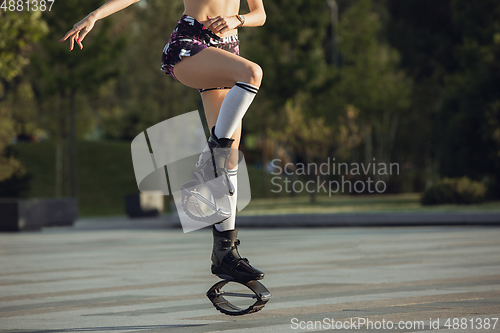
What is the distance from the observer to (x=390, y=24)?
48.2m

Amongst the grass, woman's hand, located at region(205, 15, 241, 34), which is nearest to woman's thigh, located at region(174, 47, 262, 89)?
woman's hand, located at region(205, 15, 241, 34)

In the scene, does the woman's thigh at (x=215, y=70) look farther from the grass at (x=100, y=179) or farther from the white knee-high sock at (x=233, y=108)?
the grass at (x=100, y=179)

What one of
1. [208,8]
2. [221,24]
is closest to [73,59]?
[208,8]

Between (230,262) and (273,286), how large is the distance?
7.76ft

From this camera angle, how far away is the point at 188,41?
4.77 m

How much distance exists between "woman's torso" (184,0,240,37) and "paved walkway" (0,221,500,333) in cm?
197

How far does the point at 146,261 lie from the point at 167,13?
86.9 feet

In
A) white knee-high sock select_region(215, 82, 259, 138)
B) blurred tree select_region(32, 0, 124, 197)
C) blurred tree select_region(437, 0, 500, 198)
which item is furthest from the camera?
blurred tree select_region(32, 0, 124, 197)

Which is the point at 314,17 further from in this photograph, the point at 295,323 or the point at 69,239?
the point at 295,323

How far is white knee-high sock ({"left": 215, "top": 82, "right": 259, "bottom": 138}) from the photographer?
15.1 feet

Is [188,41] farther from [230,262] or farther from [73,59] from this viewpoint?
[73,59]

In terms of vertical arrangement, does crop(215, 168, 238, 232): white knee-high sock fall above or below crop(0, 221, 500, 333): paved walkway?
above

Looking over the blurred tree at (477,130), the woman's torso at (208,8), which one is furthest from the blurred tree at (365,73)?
the woman's torso at (208,8)

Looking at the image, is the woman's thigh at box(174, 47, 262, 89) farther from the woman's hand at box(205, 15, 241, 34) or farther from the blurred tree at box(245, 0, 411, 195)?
the blurred tree at box(245, 0, 411, 195)
